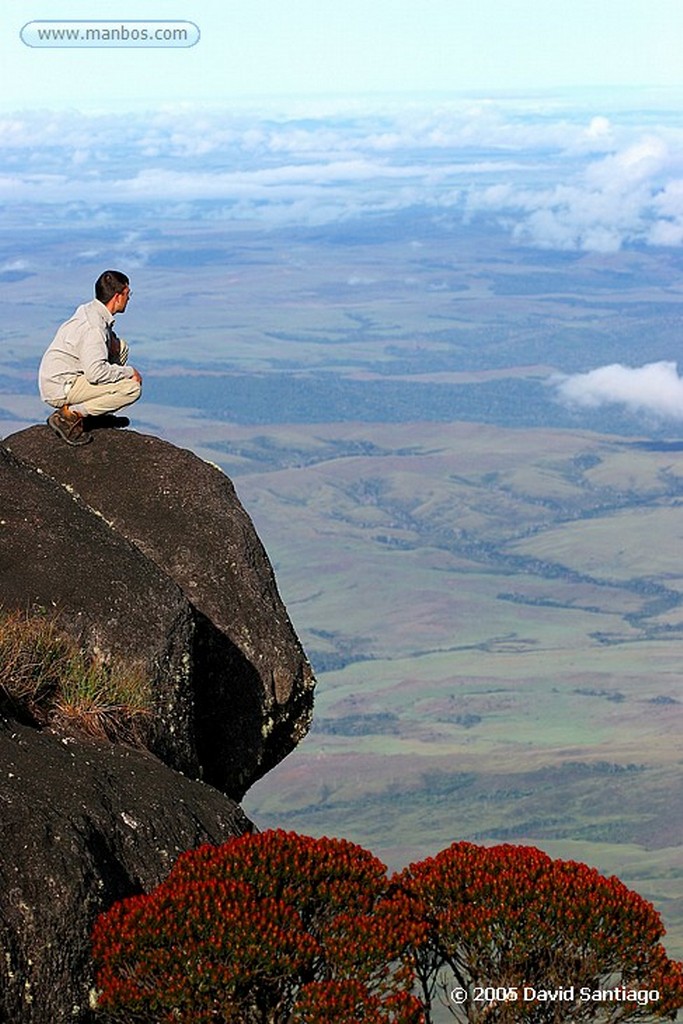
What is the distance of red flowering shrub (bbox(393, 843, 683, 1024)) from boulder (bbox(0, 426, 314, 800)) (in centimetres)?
531

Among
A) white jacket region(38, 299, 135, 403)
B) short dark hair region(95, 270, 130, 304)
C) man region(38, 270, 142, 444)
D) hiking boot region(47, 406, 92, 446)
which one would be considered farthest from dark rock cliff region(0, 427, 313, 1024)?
short dark hair region(95, 270, 130, 304)

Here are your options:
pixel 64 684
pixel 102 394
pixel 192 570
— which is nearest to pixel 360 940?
pixel 64 684

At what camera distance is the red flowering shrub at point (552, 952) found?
38.4 feet

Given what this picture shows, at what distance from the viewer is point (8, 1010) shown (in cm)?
1175

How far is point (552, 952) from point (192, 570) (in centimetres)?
921

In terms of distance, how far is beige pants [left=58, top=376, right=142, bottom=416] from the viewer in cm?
2108

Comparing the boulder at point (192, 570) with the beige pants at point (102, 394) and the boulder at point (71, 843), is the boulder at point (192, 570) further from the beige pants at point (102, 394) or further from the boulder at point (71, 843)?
the boulder at point (71, 843)

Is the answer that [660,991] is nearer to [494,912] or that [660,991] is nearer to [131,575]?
[494,912]

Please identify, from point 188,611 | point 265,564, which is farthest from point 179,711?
point 265,564

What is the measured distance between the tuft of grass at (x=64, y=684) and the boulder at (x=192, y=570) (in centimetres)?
87

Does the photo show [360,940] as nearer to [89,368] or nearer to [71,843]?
[71,843]

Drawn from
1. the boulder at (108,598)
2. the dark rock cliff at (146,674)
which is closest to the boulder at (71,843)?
the dark rock cliff at (146,674)

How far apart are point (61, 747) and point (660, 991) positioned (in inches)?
208

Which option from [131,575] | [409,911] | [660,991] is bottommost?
[660,991]
